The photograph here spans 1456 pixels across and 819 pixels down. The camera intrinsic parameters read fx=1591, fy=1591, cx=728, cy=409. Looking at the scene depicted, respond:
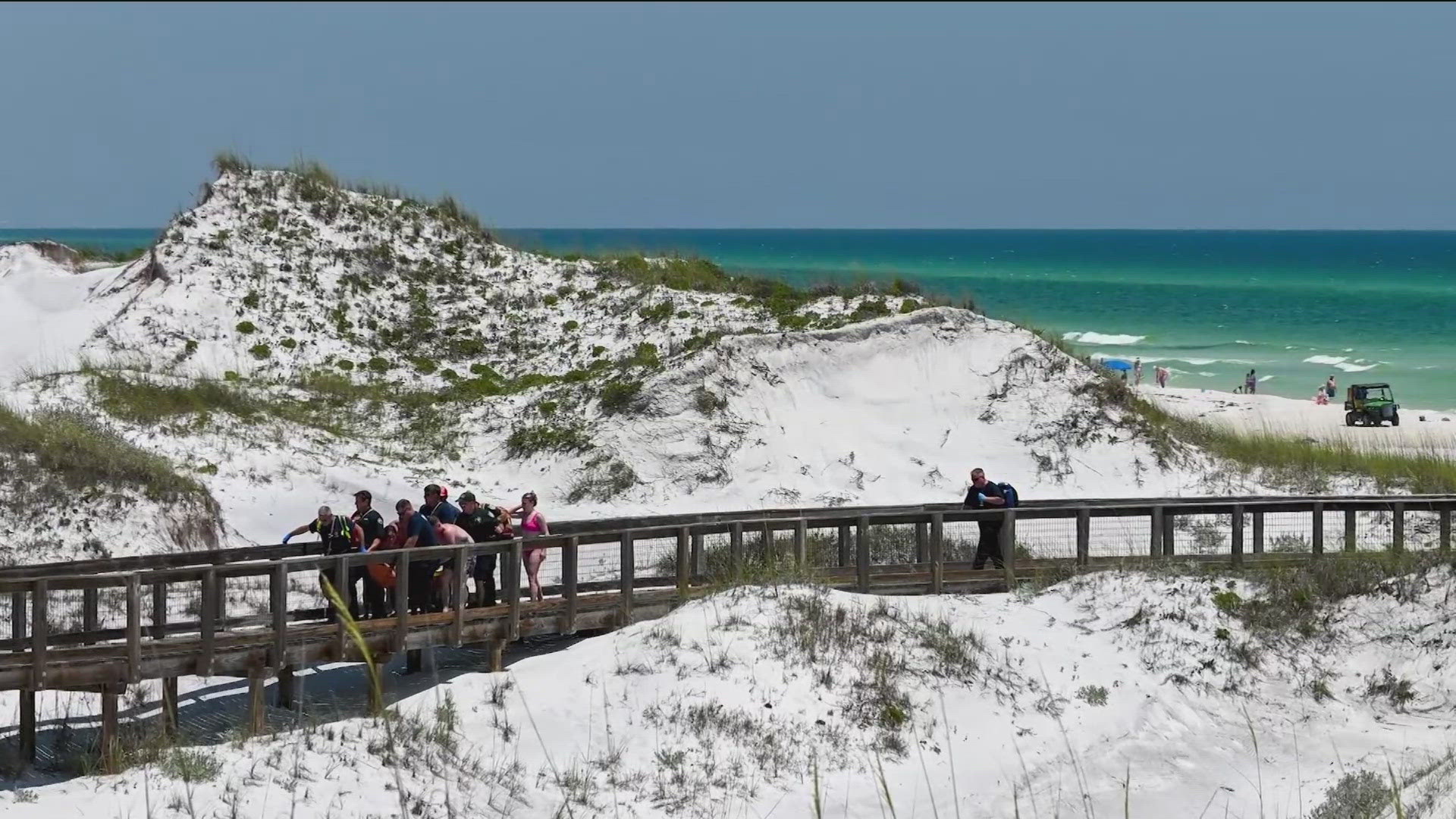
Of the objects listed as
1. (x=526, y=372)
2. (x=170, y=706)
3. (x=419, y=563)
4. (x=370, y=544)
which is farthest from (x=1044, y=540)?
(x=526, y=372)

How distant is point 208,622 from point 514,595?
11.3 feet

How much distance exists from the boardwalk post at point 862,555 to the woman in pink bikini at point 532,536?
389 cm

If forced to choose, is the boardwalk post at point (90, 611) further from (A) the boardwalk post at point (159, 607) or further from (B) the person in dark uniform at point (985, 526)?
(B) the person in dark uniform at point (985, 526)

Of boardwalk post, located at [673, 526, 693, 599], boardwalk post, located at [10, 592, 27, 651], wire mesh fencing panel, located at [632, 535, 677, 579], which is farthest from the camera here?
wire mesh fencing panel, located at [632, 535, 677, 579]

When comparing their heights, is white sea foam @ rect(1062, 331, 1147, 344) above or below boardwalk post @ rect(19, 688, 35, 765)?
above

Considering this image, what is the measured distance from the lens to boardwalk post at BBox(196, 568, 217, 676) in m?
15.3

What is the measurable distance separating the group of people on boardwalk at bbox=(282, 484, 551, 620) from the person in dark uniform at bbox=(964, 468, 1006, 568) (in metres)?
5.75

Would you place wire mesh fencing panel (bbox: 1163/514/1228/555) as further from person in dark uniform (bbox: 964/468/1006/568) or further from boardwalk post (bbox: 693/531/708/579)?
boardwalk post (bbox: 693/531/708/579)

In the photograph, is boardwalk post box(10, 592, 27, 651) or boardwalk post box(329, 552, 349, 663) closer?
boardwalk post box(10, 592, 27, 651)

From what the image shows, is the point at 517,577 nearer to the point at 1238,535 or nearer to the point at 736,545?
the point at 736,545

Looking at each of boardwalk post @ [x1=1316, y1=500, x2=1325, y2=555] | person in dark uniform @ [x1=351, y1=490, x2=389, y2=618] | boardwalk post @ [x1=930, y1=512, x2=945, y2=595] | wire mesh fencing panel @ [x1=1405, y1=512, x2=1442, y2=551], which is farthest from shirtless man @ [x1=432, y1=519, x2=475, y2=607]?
wire mesh fencing panel @ [x1=1405, y1=512, x2=1442, y2=551]

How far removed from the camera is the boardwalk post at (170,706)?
15.4 meters

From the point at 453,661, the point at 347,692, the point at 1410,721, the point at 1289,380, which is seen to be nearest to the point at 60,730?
the point at 347,692

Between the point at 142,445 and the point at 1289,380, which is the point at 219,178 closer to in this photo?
Answer: the point at 142,445
